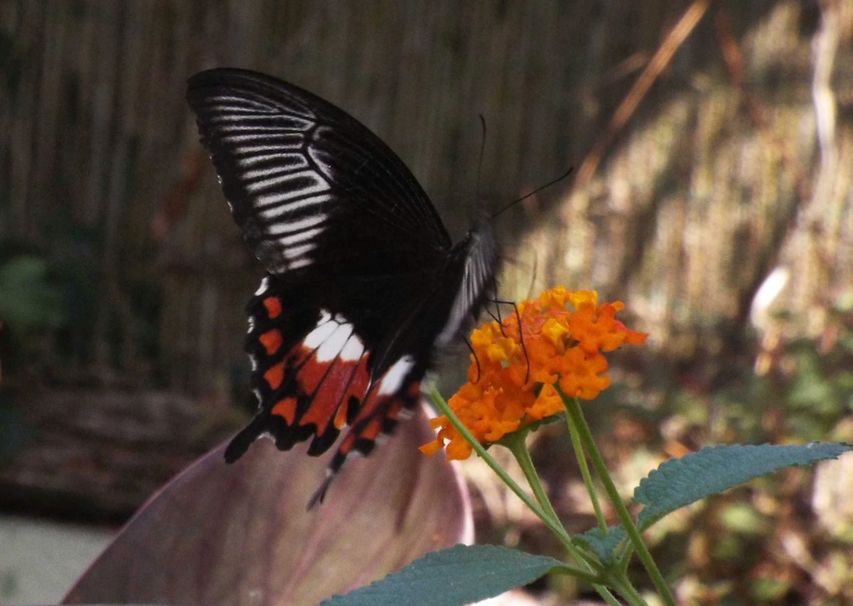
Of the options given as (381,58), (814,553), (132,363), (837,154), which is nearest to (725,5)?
(837,154)

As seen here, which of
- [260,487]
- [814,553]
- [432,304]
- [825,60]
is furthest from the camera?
[825,60]

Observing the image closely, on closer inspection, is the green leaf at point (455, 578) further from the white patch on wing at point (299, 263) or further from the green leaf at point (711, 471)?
the white patch on wing at point (299, 263)

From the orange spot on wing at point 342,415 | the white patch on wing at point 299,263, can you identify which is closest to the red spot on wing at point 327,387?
the orange spot on wing at point 342,415

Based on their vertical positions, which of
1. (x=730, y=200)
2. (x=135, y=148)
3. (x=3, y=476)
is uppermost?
(x=730, y=200)

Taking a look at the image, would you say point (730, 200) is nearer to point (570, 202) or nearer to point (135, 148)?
point (570, 202)

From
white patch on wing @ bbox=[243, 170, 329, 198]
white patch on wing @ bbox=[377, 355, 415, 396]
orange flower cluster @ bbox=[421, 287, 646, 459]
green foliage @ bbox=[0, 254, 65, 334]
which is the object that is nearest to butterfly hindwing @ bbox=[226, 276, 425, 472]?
white patch on wing @ bbox=[377, 355, 415, 396]
